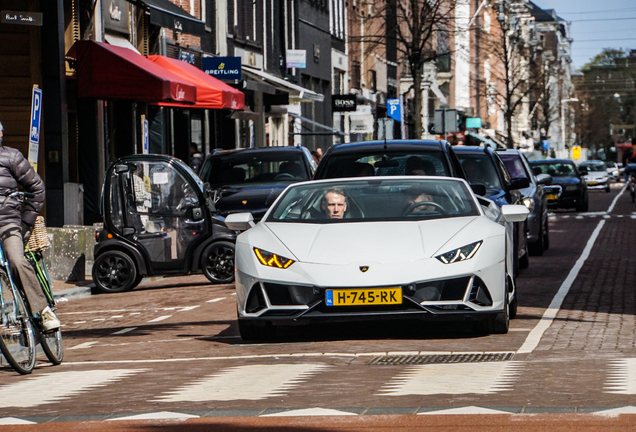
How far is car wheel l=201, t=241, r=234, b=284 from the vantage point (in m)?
16.8

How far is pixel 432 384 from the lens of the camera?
23.6 ft

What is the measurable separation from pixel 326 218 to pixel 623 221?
22.4m

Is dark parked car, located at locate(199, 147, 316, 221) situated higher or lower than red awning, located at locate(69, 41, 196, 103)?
lower

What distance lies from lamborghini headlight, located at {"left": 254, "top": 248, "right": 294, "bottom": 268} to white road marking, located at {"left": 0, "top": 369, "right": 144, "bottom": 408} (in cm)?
132

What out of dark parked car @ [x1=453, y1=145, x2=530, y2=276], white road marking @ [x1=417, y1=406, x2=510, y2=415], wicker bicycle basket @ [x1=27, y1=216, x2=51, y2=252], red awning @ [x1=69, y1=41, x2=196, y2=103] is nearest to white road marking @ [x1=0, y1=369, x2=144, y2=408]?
wicker bicycle basket @ [x1=27, y1=216, x2=51, y2=252]

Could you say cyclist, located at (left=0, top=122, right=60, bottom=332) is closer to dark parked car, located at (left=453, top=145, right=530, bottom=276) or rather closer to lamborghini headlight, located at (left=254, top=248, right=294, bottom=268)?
lamborghini headlight, located at (left=254, top=248, right=294, bottom=268)

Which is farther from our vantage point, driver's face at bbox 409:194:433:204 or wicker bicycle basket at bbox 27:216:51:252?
driver's face at bbox 409:194:433:204

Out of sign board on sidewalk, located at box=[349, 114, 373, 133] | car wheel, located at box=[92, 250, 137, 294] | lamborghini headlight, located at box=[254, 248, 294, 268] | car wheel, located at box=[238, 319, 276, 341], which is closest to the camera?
lamborghini headlight, located at box=[254, 248, 294, 268]

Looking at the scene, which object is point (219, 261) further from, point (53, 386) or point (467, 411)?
point (467, 411)

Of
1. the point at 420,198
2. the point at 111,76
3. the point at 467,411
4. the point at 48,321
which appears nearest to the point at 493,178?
→ the point at 420,198

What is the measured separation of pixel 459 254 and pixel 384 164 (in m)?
4.04

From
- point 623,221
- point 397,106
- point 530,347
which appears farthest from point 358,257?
point 397,106

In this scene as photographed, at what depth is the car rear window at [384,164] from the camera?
42.2 feet

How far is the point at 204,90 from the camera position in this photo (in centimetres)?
2695
